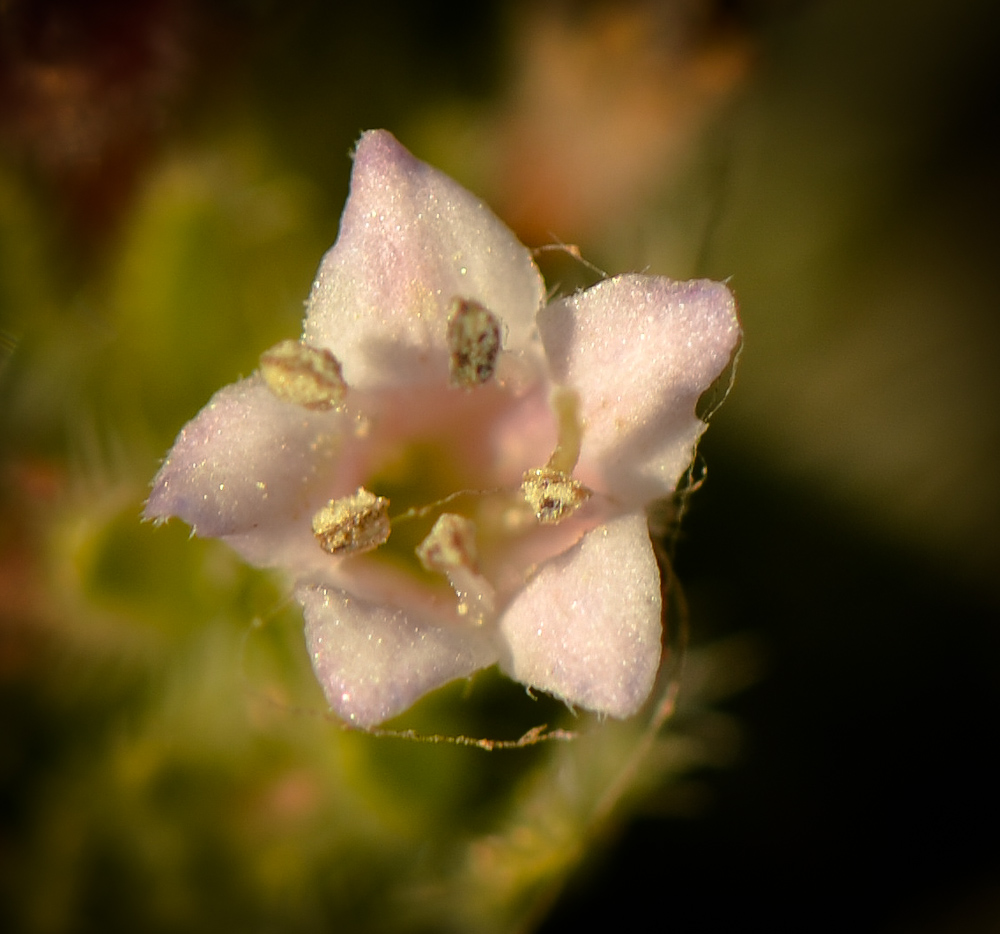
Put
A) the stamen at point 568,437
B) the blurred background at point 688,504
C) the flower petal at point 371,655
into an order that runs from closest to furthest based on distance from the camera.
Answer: the flower petal at point 371,655 < the stamen at point 568,437 < the blurred background at point 688,504

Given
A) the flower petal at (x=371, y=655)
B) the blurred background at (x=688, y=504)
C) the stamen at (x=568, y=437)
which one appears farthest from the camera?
the blurred background at (x=688, y=504)

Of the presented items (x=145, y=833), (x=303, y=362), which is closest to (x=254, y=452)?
(x=303, y=362)

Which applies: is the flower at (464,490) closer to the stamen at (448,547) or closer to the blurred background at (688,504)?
the stamen at (448,547)

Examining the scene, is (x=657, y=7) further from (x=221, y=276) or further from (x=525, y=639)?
(x=525, y=639)

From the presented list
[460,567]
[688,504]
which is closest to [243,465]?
[460,567]

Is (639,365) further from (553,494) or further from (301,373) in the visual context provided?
(301,373)

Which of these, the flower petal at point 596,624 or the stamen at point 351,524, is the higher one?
the flower petal at point 596,624

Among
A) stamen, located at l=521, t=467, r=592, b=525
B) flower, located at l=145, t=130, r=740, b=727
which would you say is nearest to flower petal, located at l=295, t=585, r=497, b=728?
flower, located at l=145, t=130, r=740, b=727

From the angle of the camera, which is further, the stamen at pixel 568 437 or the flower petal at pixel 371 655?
the stamen at pixel 568 437

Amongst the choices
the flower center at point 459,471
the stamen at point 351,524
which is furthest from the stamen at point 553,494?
the stamen at point 351,524
